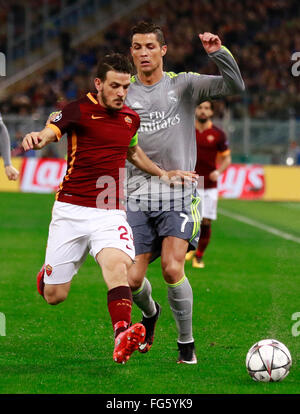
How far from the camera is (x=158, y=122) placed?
6.67m

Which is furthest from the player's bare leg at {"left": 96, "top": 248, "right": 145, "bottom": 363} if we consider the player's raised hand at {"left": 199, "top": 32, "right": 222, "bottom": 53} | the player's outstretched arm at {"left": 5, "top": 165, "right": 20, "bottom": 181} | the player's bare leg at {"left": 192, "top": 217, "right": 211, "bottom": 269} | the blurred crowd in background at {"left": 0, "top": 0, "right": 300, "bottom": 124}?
the blurred crowd in background at {"left": 0, "top": 0, "right": 300, "bottom": 124}

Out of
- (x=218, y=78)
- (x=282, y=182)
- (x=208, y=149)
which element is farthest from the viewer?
(x=282, y=182)

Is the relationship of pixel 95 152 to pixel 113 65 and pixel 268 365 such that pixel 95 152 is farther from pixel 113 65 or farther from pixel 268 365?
pixel 268 365

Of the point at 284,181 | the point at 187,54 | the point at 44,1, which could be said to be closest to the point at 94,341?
the point at 284,181

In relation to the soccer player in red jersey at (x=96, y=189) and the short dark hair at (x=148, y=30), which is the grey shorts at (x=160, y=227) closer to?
the soccer player in red jersey at (x=96, y=189)

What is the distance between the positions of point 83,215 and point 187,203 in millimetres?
979

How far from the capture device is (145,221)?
6.67 m

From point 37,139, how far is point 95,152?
22.9 inches

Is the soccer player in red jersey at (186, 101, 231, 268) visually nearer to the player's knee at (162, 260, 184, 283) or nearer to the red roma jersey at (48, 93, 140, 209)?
the player's knee at (162, 260, 184, 283)

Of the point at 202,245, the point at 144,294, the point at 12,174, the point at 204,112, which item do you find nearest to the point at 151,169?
the point at 144,294

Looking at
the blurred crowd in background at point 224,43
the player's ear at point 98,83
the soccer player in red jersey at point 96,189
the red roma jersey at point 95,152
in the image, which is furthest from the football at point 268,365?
the blurred crowd in background at point 224,43

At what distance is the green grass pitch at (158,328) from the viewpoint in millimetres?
5559

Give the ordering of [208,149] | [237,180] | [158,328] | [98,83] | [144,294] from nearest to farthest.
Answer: [98,83]
[144,294]
[158,328]
[208,149]
[237,180]
